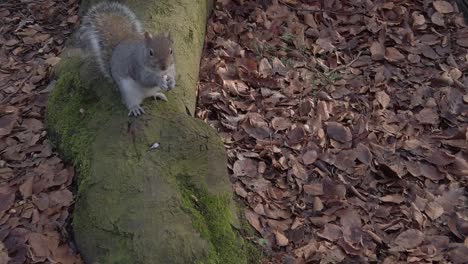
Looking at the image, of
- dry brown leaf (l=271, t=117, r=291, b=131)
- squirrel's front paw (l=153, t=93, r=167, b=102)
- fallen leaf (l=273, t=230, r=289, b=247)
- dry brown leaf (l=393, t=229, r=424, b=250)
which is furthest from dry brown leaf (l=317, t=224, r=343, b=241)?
squirrel's front paw (l=153, t=93, r=167, b=102)

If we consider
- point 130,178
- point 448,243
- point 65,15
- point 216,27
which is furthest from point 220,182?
point 65,15

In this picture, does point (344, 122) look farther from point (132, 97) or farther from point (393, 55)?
point (132, 97)

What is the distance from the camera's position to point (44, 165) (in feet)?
10.9

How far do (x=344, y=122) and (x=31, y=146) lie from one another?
7.06ft

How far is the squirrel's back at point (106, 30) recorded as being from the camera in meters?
3.32

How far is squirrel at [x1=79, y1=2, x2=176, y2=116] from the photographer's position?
9.79 feet

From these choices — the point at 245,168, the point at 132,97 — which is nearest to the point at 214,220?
the point at 245,168

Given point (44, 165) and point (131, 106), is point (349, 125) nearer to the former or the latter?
point (131, 106)

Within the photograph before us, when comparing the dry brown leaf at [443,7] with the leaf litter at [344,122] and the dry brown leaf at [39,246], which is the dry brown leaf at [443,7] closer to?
the leaf litter at [344,122]

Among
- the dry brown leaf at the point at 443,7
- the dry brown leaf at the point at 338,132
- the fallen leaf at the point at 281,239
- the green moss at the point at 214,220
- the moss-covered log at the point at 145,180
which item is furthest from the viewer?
the dry brown leaf at the point at 443,7

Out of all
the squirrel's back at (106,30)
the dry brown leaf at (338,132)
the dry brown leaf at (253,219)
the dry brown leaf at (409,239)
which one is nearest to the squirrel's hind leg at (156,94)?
the squirrel's back at (106,30)

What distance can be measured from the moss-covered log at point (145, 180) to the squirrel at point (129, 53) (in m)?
0.09

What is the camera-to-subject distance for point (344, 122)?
3908mm

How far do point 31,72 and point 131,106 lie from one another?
149cm
